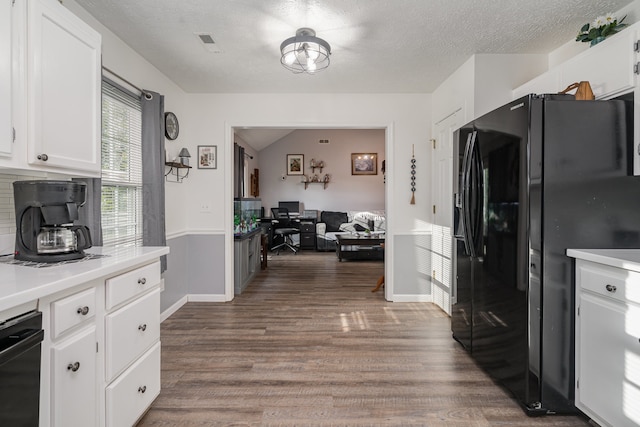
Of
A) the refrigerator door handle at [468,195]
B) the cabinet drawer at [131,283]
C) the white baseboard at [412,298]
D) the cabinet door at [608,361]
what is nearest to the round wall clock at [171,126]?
the cabinet drawer at [131,283]

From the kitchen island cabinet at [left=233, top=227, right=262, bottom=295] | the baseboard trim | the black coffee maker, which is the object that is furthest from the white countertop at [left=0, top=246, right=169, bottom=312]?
the kitchen island cabinet at [left=233, top=227, right=262, bottom=295]

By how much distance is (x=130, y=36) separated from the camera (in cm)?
251

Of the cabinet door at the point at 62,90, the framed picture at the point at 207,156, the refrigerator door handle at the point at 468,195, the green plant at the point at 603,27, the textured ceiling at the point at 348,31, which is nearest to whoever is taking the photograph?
the cabinet door at the point at 62,90

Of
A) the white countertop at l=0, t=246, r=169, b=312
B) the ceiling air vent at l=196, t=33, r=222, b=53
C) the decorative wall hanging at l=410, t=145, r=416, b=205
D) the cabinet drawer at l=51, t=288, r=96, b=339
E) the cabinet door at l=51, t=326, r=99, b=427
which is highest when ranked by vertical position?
the ceiling air vent at l=196, t=33, r=222, b=53

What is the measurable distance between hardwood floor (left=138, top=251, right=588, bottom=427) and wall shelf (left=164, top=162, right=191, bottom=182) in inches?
55.1

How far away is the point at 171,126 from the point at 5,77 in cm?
214

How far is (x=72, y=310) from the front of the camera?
120cm

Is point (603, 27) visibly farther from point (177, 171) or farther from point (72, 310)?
point (177, 171)

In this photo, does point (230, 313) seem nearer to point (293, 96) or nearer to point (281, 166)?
point (293, 96)

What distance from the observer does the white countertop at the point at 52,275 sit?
3.20 feet

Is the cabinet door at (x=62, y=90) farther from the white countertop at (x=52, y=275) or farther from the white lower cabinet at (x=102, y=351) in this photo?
the white lower cabinet at (x=102, y=351)

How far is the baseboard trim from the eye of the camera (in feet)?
10.5

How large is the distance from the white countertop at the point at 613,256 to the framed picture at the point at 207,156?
336 centimetres

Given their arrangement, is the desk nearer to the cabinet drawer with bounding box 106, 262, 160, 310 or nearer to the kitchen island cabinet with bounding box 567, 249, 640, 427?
the kitchen island cabinet with bounding box 567, 249, 640, 427
